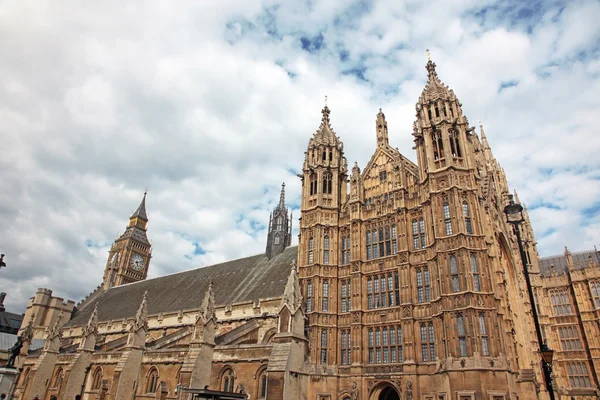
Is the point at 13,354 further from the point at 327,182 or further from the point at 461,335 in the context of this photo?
the point at 461,335

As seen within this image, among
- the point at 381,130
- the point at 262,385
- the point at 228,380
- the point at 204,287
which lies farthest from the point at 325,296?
the point at 204,287

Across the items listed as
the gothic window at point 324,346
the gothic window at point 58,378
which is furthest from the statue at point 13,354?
the gothic window at point 324,346

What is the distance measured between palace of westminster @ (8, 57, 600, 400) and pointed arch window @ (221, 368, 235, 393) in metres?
0.09

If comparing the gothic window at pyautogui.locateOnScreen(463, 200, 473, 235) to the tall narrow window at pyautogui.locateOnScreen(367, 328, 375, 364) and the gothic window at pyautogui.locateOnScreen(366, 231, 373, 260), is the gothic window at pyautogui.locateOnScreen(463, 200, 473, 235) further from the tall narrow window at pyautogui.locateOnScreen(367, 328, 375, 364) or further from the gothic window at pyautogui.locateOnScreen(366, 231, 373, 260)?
the tall narrow window at pyautogui.locateOnScreen(367, 328, 375, 364)

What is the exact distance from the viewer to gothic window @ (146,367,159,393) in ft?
105

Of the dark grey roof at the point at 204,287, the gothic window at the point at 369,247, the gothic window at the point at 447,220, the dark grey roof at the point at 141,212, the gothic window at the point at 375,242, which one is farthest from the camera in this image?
the dark grey roof at the point at 141,212

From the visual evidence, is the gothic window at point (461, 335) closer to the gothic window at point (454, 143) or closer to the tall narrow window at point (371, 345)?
the tall narrow window at point (371, 345)

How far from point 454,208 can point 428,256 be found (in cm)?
355

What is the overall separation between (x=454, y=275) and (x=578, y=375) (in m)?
35.5

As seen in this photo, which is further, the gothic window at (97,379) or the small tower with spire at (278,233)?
the small tower with spire at (278,233)

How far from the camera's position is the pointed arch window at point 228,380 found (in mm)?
27702

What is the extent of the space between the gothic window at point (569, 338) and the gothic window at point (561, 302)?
6.64 feet

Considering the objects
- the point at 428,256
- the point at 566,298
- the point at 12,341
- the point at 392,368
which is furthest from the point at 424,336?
the point at 12,341

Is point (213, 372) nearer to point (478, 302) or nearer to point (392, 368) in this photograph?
point (392, 368)
